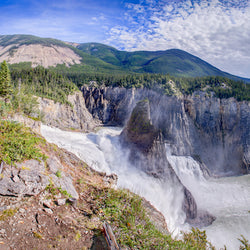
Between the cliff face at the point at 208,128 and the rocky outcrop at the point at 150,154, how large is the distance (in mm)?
13363

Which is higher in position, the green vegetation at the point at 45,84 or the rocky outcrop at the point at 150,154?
the green vegetation at the point at 45,84

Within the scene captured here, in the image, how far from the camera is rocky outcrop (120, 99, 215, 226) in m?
20.6

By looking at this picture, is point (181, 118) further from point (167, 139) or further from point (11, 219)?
point (11, 219)

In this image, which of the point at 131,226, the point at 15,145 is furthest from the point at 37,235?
the point at 15,145

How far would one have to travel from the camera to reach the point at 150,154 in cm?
2234

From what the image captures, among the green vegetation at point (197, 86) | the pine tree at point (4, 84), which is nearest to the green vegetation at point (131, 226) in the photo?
the pine tree at point (4, 84)

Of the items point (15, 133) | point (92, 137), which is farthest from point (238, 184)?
point (15, 133)

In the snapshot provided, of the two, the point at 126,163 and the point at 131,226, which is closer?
the point at 131,226

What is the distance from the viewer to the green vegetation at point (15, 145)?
6620 mm

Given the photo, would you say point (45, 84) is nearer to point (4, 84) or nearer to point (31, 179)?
point (4, 84)

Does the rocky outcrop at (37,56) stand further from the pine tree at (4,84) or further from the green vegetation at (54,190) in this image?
the green vegetation at (54,190)

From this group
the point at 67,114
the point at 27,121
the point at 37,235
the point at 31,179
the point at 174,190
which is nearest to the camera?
the point at 37,235

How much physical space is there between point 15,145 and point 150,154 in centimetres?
1746

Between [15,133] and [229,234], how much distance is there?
23326mm
